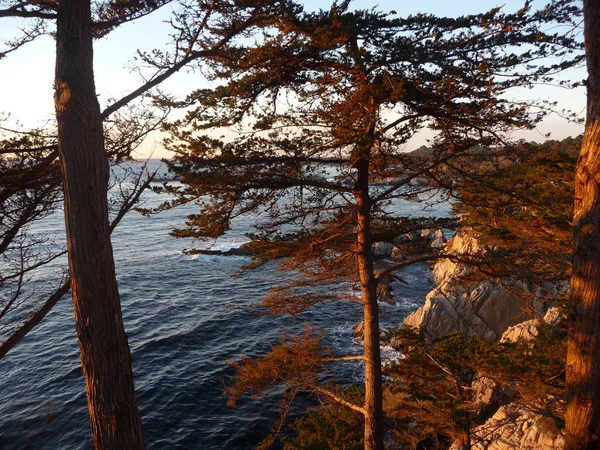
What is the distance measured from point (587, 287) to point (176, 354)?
18529 millimetres

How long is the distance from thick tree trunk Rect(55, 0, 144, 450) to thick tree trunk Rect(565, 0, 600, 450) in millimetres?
4719

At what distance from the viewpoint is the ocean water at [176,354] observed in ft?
45.2

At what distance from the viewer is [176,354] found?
18938 mm

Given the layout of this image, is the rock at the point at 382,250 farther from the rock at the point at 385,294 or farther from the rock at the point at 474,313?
the rock at the point at 474,313

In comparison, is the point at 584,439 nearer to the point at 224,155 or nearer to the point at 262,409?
the point at 224,155

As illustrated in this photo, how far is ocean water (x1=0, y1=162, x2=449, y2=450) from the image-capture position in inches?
543

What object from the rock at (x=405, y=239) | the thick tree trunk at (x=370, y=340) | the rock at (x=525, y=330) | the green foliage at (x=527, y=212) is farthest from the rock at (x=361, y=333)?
the thick tree trunk at (x=370, y=340)

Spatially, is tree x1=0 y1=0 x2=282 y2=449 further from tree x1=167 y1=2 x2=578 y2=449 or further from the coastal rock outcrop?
the coastal rock outcrop

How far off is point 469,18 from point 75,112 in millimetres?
5745

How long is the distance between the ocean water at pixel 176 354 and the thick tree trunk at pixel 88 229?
4.47 meters

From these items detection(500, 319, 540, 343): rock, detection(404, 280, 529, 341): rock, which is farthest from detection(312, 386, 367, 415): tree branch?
detection(404, 280, 529, 341): rock

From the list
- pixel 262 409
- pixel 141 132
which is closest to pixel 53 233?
pixel 262 409

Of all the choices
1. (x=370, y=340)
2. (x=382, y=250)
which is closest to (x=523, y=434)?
(x=370, y=340)

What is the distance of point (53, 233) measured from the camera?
39.2m
